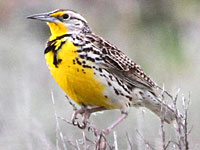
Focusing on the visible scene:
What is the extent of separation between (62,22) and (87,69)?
12.4 inches

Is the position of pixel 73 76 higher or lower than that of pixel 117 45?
higher

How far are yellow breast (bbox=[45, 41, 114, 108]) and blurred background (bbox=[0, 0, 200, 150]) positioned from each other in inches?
11.5

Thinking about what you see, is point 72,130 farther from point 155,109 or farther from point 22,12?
point 22,12

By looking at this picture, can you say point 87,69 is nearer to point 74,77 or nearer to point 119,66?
point 74,77

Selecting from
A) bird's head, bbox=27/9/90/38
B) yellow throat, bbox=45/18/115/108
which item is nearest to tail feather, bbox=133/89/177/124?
yellow throat, bbox=45/18/115/108

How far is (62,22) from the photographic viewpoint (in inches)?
202

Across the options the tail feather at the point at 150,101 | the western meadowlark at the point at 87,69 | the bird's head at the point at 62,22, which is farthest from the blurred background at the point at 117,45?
the bird's head at the point at 62,22

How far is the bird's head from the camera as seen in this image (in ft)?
16.7

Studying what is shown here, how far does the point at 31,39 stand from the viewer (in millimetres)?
9398

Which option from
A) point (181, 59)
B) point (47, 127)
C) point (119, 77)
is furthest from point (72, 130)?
point (181, 59)

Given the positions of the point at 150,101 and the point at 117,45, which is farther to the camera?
the point at 117,45

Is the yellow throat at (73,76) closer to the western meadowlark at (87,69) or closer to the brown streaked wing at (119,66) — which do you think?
the western meadowlark at (87,69)

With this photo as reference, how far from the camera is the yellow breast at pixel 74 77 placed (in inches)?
195

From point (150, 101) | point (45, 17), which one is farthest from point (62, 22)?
point (150, 101)
